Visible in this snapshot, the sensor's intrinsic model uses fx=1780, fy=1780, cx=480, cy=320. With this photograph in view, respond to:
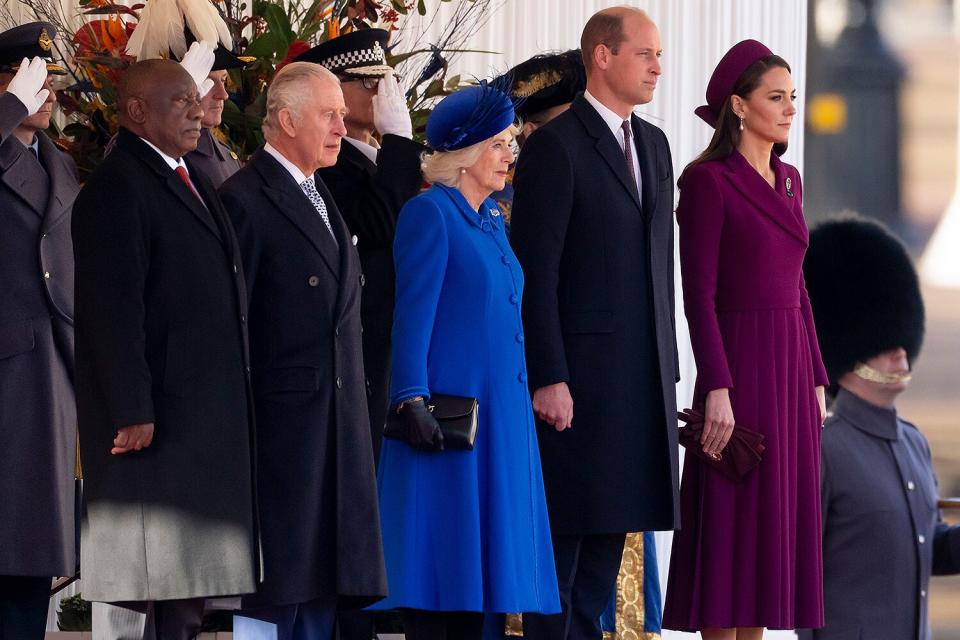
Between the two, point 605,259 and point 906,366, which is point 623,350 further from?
point 906,366

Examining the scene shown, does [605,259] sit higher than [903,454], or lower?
higher

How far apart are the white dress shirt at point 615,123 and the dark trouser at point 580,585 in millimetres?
849

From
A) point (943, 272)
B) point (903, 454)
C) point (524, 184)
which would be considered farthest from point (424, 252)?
point (943, 272)

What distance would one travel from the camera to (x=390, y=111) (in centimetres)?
453

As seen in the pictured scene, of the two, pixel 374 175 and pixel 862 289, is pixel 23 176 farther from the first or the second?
pixel 862 289

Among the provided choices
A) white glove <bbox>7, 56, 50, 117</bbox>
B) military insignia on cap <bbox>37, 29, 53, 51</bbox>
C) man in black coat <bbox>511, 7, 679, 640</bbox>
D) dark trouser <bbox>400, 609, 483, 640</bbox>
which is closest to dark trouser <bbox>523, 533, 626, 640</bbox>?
man in black coat <bbox>511, 7, 679, 640</bbox>

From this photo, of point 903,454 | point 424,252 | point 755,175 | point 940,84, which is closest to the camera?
point 424,252

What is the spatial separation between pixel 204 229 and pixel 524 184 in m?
0.83

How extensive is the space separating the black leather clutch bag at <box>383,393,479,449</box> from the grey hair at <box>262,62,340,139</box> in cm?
72

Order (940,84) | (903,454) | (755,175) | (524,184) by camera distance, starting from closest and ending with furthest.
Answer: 1. (524,184)
2. (755,175)
3. (903,454)
4. (940,84)

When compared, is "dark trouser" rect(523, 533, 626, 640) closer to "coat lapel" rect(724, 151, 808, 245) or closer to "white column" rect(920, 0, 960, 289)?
"coat lapel" rect(724, 151, 808, 245)

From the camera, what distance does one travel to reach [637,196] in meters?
4.23

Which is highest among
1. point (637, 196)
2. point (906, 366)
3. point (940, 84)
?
point (940, 84)

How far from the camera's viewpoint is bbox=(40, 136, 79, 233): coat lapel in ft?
14.6
